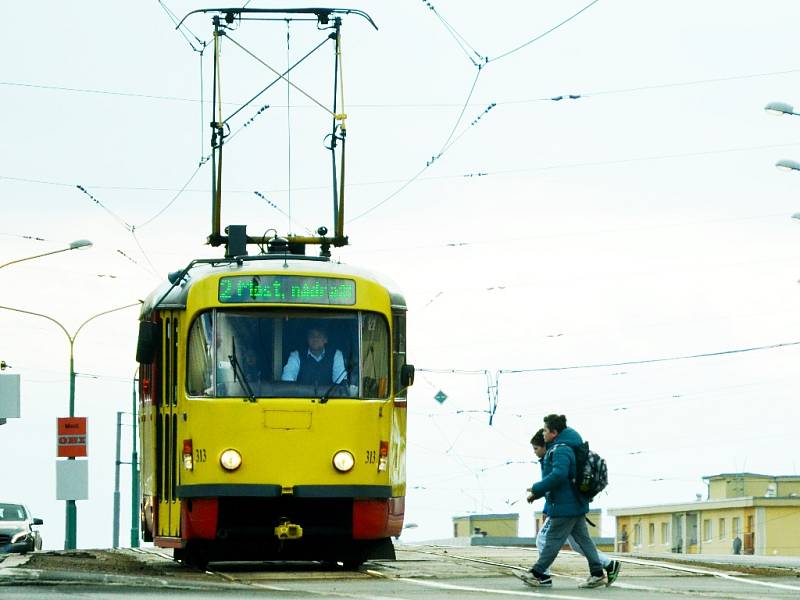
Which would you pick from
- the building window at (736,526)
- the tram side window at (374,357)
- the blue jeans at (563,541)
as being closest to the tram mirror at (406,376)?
the tram side window at (374,357)

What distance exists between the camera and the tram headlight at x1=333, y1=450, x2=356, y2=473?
18.9 metres

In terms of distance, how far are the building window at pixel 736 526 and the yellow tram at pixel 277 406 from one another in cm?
6896

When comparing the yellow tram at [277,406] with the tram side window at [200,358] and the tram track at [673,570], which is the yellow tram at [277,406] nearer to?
the tram side window at [200,358]

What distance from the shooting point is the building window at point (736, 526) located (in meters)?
86.6

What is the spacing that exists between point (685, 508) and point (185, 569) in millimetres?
74271

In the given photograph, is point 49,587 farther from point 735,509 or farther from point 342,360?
point 735,509

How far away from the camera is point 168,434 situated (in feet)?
63.9

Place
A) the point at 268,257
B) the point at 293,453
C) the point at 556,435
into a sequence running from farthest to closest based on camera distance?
the point at 268,257 < the point at 293,453 < the point at 556,435

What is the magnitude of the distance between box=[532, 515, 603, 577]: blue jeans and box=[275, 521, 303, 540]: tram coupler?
2719 mm

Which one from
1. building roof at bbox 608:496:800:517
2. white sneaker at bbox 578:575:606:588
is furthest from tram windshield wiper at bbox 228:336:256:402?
building roof at bbox 608:496:800:517

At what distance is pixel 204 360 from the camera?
749 inches

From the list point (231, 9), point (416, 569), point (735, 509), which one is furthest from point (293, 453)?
point (735, 509)

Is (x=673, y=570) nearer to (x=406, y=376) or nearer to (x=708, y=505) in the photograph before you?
(x=406, y=376)

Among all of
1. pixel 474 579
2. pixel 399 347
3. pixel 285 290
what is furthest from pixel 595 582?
pixel 285 290
